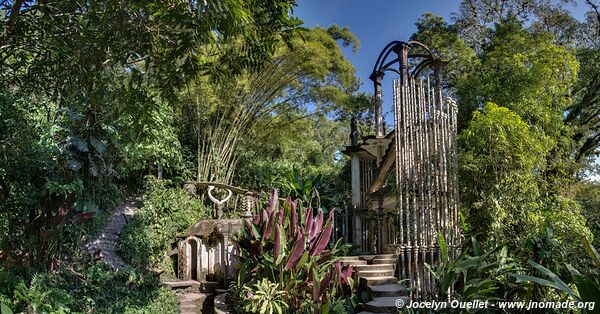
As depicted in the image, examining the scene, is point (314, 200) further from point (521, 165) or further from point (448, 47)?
point (448, 47)

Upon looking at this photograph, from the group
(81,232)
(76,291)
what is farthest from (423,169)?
(81,232)

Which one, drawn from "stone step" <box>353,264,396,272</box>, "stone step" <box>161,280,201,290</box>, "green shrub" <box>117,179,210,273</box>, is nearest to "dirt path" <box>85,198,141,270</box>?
"green shrub" <box>117,179,210,273</box>

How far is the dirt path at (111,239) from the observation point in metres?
7.13

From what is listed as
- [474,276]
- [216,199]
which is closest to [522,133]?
[474,276]

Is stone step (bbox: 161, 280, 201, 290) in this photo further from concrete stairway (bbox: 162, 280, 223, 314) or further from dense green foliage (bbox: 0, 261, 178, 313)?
dense green foliage (bbox: 0, 261, 178, 313)

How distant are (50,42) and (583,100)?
1095 cm

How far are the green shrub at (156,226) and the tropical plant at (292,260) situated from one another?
104 inches

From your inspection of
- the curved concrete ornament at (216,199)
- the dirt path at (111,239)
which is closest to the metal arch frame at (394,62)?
the curved concrete ornament at (216,199)

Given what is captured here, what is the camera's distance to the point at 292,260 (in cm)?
471

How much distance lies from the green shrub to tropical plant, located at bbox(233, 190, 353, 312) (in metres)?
2.64

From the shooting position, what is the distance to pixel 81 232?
21.1ft

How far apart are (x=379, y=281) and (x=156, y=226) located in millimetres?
4493

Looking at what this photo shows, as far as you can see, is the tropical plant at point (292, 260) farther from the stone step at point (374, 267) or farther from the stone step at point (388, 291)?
the stone step at point (374, 267)

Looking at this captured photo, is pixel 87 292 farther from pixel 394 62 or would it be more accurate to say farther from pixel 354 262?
pixel 394 62
